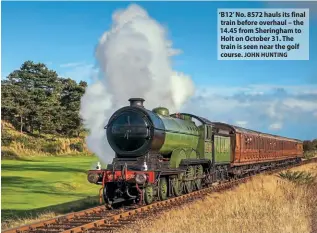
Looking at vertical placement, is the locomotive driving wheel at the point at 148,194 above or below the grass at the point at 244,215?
above

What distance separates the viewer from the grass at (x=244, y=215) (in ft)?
30.5

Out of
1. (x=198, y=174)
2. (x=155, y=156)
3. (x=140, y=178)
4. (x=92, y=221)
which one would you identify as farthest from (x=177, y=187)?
(x=92, y=221)

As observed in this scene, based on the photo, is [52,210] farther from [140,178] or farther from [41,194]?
[41,194]

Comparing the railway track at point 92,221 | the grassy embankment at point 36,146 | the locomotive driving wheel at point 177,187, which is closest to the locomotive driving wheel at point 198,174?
the locomotive driving wheel at point 177,187

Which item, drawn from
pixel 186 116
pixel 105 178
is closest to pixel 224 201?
pixel 105 178

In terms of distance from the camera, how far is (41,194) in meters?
17.4

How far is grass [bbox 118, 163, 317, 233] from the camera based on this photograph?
30.5ft

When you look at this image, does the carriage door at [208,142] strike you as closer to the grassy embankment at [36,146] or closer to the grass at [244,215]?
the grass at [244,215]

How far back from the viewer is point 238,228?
9398 mm

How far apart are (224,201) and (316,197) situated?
3093mm

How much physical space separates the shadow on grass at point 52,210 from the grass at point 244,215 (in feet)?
12.3

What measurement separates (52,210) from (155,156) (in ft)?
11.5

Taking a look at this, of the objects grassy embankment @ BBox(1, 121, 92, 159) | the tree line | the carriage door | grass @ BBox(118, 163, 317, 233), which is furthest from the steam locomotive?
the tree line

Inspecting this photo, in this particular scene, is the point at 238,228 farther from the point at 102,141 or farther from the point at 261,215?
the point at 102,141
